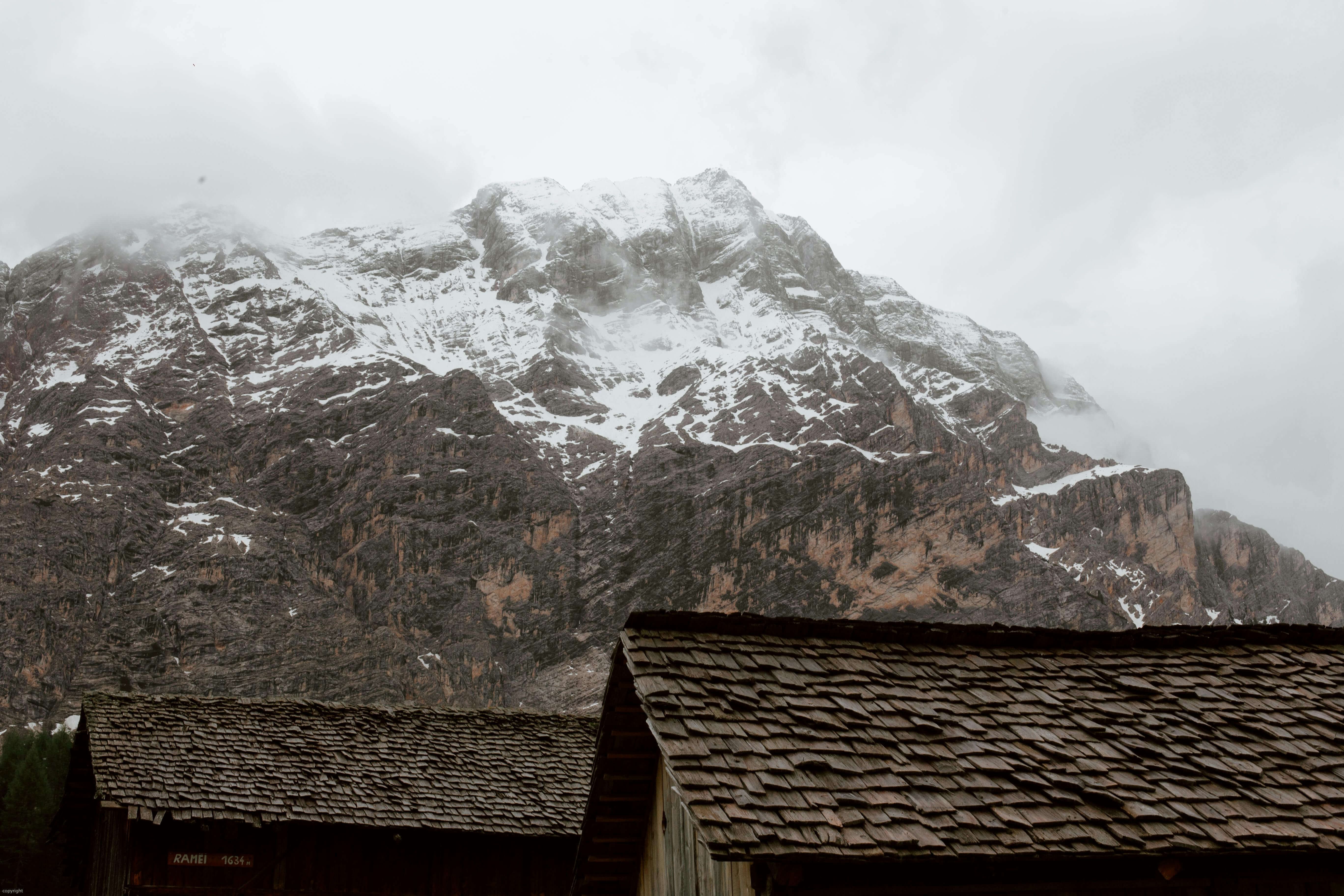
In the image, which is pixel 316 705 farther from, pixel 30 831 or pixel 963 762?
pixel 30 831

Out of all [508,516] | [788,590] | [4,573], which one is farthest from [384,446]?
[788,590]

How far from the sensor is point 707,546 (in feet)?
517

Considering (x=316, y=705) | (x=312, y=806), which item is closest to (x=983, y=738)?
(x=312, y=806)

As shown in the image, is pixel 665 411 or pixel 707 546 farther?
pixel 665 411

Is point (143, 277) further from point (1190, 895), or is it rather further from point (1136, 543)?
point (1190, 895)

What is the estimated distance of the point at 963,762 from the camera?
7.93 meters

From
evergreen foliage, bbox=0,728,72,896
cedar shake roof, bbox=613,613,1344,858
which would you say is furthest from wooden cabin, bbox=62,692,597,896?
evergreen foliage, bbox=0,728,72,896

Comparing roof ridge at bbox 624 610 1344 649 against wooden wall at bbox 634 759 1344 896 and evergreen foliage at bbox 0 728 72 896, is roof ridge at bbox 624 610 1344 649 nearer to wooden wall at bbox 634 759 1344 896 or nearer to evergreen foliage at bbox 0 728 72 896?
wooden wall at bbox 634 759 1344 896

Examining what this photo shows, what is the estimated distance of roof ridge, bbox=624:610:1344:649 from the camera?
925 centimetres

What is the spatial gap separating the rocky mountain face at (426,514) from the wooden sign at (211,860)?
108587mm

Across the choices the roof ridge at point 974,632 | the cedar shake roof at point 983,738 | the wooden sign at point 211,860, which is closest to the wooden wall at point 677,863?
the cedar shake roof at point 983,738

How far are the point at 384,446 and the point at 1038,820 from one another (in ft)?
519

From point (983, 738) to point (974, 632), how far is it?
1.82 meters

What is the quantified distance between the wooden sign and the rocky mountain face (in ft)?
356
